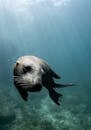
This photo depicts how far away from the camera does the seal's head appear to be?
201 centimetres

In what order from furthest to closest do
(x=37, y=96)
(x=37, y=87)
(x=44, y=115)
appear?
(x=37, y=96), (x=44, y=115), (x=37, y=87)

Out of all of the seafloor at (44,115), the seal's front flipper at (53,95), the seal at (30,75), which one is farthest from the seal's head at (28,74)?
the seafloor at (44,115)

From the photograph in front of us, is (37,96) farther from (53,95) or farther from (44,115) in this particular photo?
(53,95)

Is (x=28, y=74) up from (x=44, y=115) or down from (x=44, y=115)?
up

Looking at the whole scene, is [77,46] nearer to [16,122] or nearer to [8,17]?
[8,17]

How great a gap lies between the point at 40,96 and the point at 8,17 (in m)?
53.0

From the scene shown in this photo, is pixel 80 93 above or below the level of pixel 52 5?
below

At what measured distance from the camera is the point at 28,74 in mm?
2146

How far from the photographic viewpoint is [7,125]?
1888cm

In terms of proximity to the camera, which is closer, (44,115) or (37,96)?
(44,115)

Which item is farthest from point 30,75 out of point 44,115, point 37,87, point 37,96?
point 37,96

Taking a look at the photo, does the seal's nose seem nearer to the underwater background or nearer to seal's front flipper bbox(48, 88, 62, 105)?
the underwater background

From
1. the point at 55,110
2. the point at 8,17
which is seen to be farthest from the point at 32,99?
the point at 8,17

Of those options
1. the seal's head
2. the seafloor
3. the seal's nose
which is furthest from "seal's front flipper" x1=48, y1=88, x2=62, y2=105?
the seafloor
